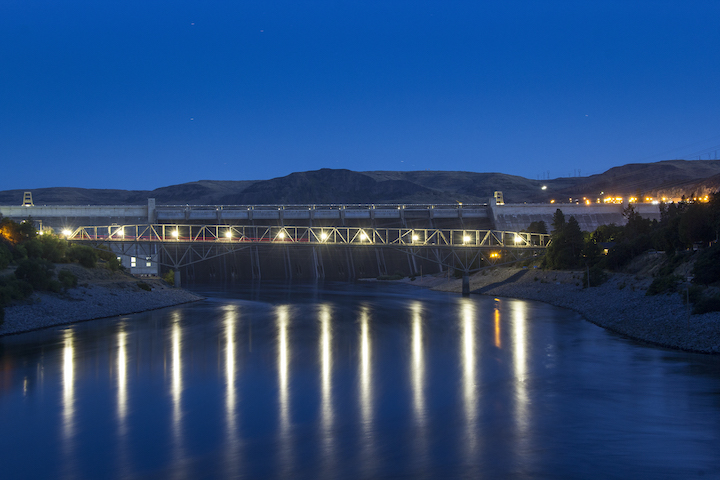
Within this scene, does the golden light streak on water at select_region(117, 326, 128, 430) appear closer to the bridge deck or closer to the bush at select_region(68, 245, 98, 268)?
the bush at select_region(68, 245, 98, 268)

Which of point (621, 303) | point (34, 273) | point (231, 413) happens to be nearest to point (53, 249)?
point (34, 273)

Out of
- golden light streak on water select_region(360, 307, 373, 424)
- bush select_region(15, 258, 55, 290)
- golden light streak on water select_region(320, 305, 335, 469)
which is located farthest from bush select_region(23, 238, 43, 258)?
golden light streak on water select_region(360, 307, 373, 424)

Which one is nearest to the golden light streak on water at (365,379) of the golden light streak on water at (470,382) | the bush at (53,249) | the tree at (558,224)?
the golden light streak on water at (470,382)

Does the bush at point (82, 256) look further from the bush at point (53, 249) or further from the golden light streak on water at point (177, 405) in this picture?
the golden light streak on water at point (177, 405)

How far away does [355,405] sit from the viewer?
20.9 m

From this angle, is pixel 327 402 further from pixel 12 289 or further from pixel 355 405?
pixel 12 289

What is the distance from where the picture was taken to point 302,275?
115 metres

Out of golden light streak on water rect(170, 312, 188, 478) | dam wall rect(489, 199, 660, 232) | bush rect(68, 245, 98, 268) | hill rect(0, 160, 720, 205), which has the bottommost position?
golden light streak on water rect(170, 312, 188, 478)

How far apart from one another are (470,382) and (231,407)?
10.5m

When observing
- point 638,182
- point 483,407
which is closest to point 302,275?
point 483,407

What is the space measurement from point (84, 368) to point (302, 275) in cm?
8682

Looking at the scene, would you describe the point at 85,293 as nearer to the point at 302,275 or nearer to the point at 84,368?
the point at 84,368

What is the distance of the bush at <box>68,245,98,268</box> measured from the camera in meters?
54.3

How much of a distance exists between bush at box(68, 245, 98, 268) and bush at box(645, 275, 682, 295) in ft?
162
